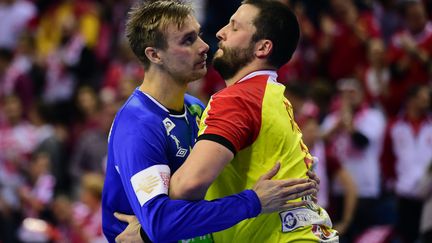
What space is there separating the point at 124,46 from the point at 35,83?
5.71ft

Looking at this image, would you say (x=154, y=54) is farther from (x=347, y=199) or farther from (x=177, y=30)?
(x=347, y=199)

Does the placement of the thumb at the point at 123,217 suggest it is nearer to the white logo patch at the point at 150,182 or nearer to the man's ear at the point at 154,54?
the white logo patch at the point at 150,182

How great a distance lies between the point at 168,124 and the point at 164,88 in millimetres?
208

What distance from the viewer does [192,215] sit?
459 centimetres

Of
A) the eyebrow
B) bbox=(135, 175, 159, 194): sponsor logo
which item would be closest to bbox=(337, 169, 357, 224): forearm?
the eyebrow

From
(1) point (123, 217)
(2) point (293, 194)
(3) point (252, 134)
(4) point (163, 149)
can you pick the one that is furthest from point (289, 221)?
(1) point (123, 217)

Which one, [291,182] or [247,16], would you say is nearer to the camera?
[291,182]

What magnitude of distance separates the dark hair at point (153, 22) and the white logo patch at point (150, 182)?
2.25 ft

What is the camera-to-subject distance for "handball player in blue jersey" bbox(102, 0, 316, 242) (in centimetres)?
463

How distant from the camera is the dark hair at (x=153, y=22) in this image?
16.5ft

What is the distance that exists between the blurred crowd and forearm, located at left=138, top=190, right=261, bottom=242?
3394mm

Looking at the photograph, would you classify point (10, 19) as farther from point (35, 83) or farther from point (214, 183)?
point (214, 183)

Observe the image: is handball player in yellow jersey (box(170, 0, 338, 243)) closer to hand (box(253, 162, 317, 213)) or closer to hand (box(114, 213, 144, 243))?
hand (box(253, 162, 317, 213))

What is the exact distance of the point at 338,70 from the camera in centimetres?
1143
